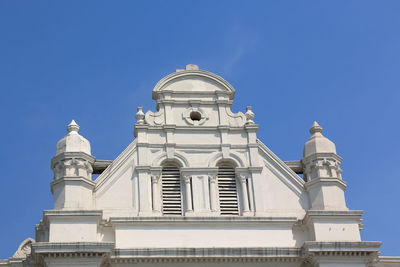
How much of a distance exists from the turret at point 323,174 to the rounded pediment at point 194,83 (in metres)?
3.77

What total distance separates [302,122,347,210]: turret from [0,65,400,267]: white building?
0.12ft

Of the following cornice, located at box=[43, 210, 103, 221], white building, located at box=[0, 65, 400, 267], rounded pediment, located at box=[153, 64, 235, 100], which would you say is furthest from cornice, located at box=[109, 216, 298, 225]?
rounded pediment, located at box=[153, 64, 235, 100]

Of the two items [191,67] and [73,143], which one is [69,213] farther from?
[191,67]

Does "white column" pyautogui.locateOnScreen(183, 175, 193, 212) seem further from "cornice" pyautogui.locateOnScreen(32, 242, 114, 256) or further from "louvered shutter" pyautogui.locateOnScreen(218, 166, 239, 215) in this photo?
"cornice" pyautogui.locateOnScreen(32, 242, 114, 256)

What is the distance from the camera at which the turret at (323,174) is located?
37.1 m

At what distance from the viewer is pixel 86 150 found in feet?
123

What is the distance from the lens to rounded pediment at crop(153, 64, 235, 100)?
129 ft

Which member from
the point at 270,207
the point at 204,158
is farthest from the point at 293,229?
the point at 204,158

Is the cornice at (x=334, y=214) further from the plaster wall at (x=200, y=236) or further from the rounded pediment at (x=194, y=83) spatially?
the rounded pediment at (x=194, y=83)

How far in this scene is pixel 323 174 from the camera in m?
37.8

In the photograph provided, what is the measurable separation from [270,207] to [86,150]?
6780 millimetres

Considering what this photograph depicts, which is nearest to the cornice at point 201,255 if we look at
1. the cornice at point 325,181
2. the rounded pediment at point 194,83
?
the cornice at point 325,181

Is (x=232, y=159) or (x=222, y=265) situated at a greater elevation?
(x=232, y=159)

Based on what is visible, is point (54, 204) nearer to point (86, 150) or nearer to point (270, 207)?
point (86, 150)
